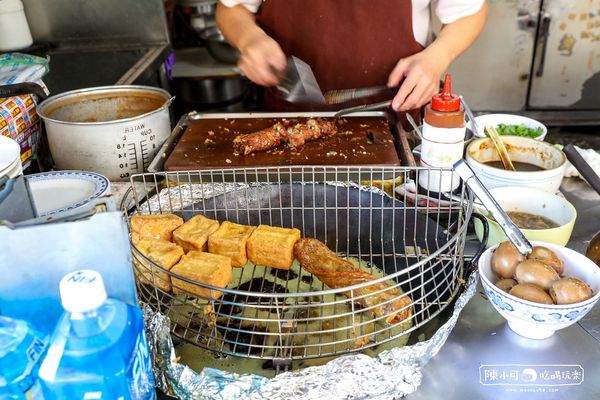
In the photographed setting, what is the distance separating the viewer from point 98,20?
10.4ft

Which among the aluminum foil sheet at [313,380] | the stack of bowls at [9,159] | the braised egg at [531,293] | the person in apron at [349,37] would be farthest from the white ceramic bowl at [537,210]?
the stack of bowls at [9,159]

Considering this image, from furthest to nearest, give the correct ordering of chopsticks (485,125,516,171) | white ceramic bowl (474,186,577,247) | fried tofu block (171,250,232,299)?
chopsticks (485,125,516,171) → white ceramic bowl (474,186,577,247) → fried tofu block (171,250,232,299)

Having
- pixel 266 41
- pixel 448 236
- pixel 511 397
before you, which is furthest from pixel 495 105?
pixel 511 397

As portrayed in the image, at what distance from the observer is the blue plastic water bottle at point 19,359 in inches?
29.1

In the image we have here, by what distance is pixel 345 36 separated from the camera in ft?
7.17

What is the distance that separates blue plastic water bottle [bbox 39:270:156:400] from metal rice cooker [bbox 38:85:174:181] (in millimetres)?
969

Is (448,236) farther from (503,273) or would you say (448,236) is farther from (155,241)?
(155,241)

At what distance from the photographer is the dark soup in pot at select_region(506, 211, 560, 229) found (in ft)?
4.55

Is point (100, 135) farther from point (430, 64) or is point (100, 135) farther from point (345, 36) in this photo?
point (430, 64)

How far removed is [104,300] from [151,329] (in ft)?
1.01

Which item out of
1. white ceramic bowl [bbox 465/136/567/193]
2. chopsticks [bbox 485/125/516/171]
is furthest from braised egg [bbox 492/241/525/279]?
chopsticks [bbox 485/125/516/171]

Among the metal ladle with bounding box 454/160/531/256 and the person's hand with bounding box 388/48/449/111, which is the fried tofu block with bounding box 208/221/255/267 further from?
the person's hand with bounding box 388/48/449/111

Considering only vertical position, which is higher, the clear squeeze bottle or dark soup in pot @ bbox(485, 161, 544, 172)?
the clear squeeze bottle

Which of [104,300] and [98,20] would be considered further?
[98,20]
